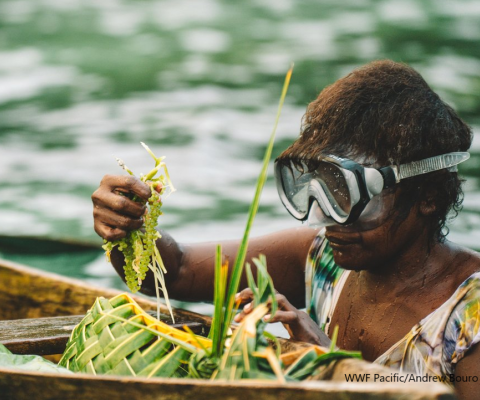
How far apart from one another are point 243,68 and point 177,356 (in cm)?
1084

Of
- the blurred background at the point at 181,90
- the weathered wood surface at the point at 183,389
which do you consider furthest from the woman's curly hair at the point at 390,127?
the blurred background at the point at 181,90

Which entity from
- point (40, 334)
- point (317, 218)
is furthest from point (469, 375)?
point (40, 334)

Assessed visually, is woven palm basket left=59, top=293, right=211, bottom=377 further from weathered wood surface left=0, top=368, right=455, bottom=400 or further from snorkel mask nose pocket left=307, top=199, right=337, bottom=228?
snorkel mask nose pocket left=307, top=199, right=337, bottom=228

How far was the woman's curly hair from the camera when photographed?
2717 millimetres

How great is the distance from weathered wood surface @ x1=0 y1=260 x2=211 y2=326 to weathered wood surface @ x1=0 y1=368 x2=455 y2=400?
6.06ft

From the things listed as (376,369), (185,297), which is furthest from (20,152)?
(376,369)

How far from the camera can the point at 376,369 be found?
204cm

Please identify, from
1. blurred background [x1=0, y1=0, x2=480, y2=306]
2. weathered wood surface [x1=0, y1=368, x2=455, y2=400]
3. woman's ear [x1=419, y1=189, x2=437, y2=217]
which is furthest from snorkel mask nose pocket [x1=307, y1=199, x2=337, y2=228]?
blurred background [x1=0, y1=0, x2=480, y2=306]

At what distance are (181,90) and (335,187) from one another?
912 cm

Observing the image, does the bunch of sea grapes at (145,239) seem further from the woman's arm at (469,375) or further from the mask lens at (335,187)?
the woman's arm at (469,375)

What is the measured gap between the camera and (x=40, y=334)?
3045 mm

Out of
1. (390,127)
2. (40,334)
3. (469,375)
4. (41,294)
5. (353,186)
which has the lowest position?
(41,294)

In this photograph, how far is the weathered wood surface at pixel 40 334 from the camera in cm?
291

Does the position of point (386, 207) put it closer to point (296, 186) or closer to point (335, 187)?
point (335, 187)
